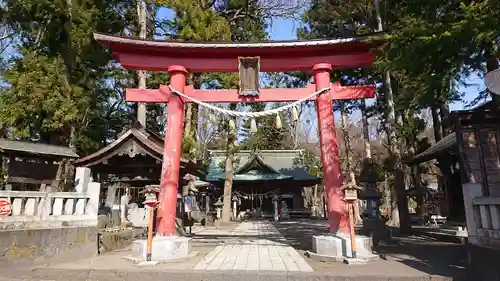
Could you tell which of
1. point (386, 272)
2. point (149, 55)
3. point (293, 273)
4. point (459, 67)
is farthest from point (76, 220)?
point (459, 67)

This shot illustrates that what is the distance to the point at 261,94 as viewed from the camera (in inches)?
353

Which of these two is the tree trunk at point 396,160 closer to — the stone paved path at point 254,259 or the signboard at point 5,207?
the stone paved path at point 254,259

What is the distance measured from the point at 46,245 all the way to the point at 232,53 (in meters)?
6.69

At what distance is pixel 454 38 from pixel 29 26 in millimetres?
18206

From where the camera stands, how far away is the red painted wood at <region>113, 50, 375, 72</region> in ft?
29.6

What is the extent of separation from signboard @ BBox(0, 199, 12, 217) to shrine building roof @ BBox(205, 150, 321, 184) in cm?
2001

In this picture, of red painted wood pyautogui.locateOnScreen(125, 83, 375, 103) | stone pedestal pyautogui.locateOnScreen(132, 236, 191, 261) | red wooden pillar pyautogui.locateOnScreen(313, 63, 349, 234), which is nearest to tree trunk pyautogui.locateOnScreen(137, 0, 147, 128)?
red painted wood pyautogui.locateOnScreen(125, 83, 375, 103)

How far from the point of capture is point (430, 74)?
6.78 meters

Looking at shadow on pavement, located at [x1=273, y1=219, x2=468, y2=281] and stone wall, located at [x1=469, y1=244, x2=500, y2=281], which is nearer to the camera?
stone wall, located at [x1=469, y1=244, x2=500, y2=281]

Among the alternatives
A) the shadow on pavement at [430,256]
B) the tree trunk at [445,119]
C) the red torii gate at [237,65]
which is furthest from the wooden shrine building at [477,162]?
the tree trunk at [445,119]

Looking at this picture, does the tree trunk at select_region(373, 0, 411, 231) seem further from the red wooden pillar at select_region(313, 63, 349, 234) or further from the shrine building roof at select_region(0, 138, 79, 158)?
the shrine building roof at select_region(0, 138, 79, 158)

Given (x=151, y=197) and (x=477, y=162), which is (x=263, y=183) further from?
(x=477, y=162)

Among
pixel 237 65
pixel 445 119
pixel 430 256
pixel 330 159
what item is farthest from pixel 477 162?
pixel 445 119

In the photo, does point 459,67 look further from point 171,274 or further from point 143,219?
point 143,219
